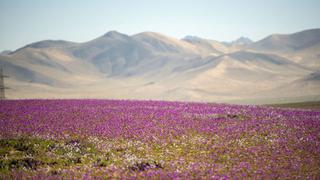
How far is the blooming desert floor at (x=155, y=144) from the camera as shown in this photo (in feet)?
45.6

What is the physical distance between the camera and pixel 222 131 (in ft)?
66.2

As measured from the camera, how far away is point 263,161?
15.0 meters

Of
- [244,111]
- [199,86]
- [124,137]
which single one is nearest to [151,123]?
[124,137]

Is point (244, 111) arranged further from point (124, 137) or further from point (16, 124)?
point (16, 124)

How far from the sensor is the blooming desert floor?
1389 cm

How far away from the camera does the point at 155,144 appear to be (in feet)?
58.7

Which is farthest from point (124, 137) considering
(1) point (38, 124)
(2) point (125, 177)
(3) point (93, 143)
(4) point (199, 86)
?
(4) point (199, 86)

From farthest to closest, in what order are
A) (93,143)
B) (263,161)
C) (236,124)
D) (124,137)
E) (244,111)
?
(244,111) < (236,124) < (124,137) < (93,143) < (263,161)

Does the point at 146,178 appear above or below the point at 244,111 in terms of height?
below

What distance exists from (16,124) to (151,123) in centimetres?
660

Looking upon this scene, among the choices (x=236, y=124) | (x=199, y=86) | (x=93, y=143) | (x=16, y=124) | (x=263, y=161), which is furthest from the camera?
(x=199, y=86)

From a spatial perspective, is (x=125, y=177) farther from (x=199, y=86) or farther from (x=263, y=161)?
(x=199, y=86)

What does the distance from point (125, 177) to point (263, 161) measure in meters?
5.11

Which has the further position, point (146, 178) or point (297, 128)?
point (297, 128)
